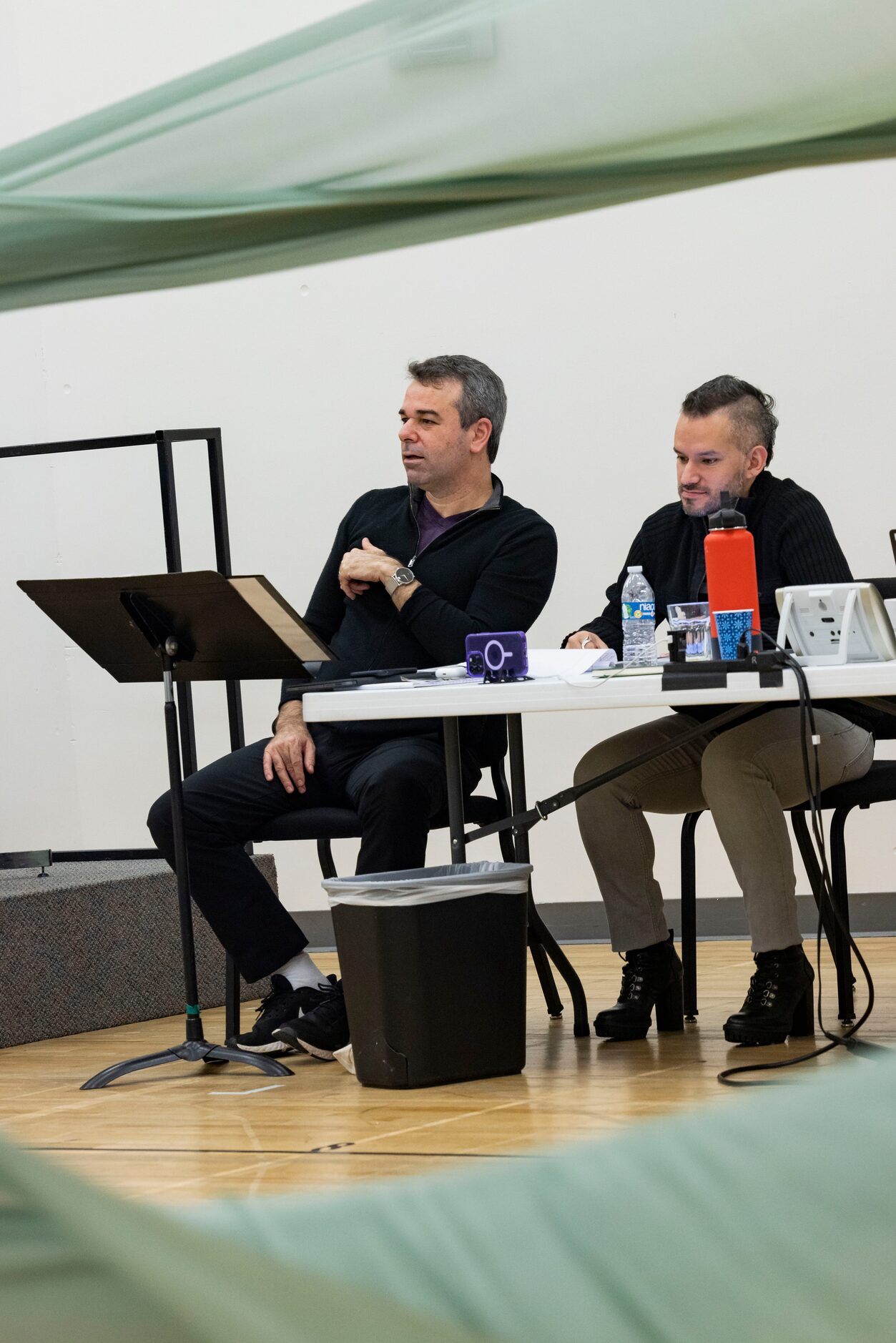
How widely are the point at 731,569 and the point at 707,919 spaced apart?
236 cm

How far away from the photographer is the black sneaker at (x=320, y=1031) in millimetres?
2820

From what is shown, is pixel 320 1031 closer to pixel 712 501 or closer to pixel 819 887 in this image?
pixel 819 887

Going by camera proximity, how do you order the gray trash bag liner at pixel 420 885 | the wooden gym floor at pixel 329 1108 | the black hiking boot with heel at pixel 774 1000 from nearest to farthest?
the wooden gym floor at pixel 329 1108 → the gray trash bag liner at pixel 420 885 → the black hiking boot with heel at pixel 774 1000

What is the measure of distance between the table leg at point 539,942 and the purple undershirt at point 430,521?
1.35ft

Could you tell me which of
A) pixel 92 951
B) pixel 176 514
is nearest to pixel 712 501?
pixel 176 514

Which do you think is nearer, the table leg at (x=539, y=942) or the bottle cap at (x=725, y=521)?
the bottle cap at (x=725, y=521)

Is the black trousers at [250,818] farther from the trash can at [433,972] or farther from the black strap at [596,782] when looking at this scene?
the trash can at [433,972]

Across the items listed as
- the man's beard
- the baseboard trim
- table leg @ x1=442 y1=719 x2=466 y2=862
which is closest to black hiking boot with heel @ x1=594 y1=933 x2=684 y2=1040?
table leg @ x1=442 y1=719 x2=466 y2=862

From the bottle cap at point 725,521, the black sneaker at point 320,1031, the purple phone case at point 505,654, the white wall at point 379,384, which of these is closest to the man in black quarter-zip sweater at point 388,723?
the black sneaker at point 320,1031

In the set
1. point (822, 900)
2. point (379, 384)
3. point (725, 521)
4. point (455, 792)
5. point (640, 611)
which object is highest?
point (379, 384)

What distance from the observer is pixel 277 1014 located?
2.92m

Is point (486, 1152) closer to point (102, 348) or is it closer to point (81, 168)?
point (81, 168)

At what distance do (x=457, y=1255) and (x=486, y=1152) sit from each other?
1.66 m

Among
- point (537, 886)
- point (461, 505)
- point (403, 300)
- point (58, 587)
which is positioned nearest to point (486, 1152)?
point (58, 587)
